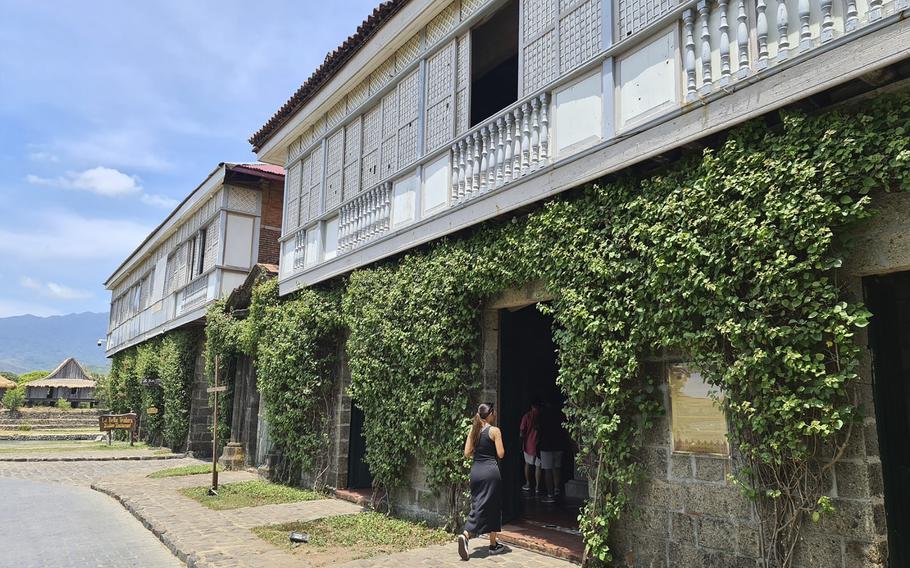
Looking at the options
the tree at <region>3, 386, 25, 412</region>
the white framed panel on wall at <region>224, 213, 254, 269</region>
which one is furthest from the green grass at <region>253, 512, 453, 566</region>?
the tree at <region>3, 386, 25, 412</region>

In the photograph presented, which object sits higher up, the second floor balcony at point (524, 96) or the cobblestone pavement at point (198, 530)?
the second floor balcony at point (524, 96)

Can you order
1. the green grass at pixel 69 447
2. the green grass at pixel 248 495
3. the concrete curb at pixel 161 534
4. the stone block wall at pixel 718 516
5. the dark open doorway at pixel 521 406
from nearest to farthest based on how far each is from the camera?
the stone block wall at pixel 718 516 → the concrete curb at pixel 161 534 → the dark open doorway at pixel 521 406 → the green grass at pixel 248 495 → the green grass at pixel 69 447

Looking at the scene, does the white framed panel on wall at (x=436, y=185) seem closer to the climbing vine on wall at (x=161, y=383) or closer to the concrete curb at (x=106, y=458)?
the climbing vine on wall at (x=161, y=383)

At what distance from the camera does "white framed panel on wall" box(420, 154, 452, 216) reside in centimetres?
868

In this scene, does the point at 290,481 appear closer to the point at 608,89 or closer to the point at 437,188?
the point at 437,188

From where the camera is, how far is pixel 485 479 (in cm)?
700

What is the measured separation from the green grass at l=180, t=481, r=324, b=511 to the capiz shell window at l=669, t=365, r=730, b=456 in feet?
24.1

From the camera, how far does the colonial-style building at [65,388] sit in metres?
42.4

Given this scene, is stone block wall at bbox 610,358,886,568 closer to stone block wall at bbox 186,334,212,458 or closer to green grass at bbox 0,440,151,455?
stone block wall at bbox 186,334,212,458

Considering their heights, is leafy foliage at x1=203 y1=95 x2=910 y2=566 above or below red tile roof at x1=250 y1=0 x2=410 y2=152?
below

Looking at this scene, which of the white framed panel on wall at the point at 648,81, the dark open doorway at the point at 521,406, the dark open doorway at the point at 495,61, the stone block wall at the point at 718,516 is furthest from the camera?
the dark open doorway at the point at 495,61

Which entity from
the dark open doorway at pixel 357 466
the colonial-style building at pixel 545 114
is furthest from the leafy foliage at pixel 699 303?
the dark open doorway at pixel 357 466

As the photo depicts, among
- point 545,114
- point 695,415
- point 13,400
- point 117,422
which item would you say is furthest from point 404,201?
point 13,400

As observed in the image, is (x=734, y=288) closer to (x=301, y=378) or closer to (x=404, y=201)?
(x=404, y=201)
